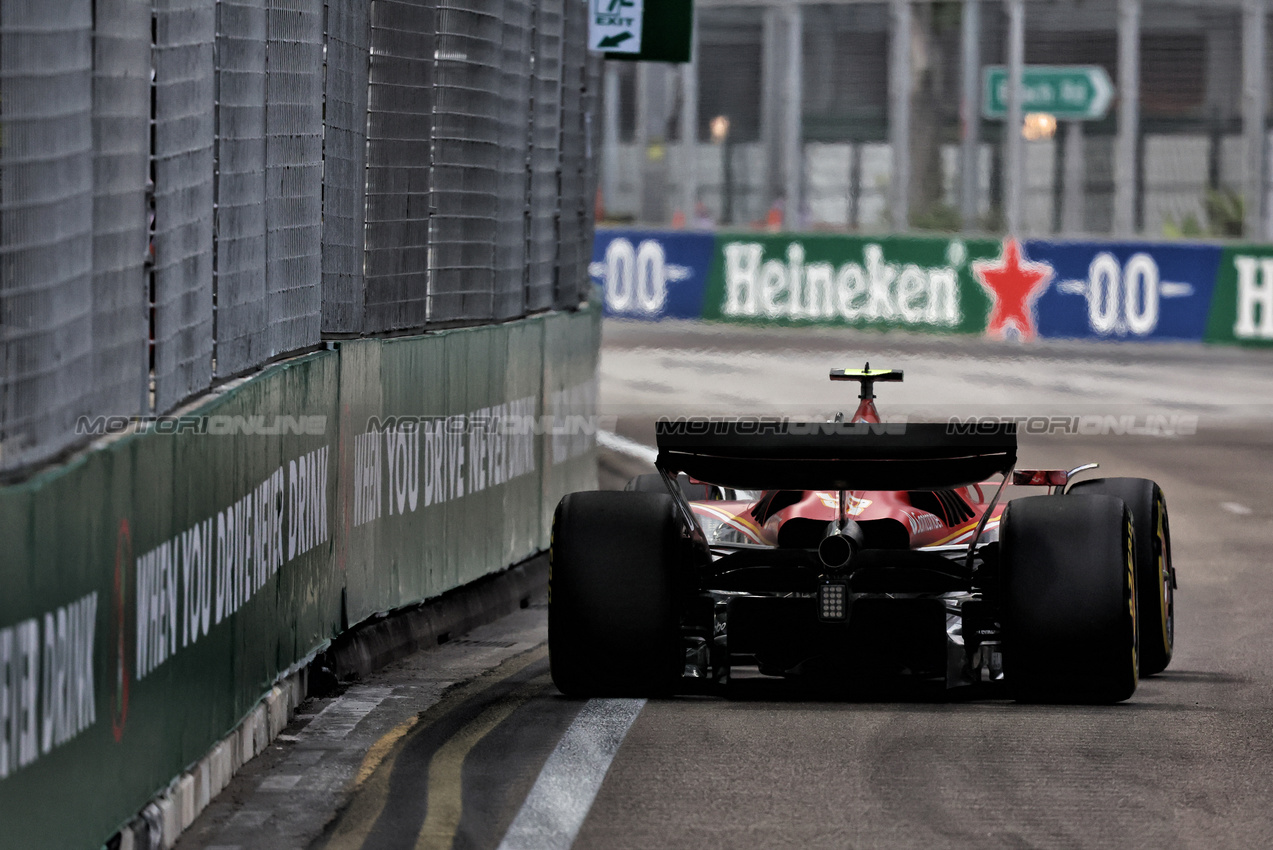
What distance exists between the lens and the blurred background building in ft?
112

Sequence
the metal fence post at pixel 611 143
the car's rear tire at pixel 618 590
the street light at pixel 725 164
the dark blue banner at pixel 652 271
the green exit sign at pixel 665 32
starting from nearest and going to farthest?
1. the car's rear tire at pixel 618 590
2. the green exit sign at pixel 665 32
3. the dark blue banner at pixel 652 271
4. the street light at pixel 725 164
5. the metal fence post at pixel 611 143

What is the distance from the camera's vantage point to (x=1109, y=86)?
35.4m

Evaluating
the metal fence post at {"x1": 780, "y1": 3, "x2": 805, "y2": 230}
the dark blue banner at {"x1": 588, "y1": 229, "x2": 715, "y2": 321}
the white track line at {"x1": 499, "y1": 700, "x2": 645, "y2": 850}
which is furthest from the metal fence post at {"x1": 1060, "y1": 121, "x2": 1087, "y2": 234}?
the white track line at {"x1": 499, "y1": 700, "x2": 645, "y2": 850}

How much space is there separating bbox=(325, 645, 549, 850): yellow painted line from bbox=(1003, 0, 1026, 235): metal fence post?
84.2ft

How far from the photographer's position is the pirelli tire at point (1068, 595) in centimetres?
859

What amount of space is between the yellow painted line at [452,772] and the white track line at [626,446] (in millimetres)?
9754

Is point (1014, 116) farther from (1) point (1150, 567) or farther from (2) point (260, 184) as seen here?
(2) point (260, 184)

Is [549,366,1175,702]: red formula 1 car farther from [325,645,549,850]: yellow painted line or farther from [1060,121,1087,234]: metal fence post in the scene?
[1060,121,1087,234]: metal fence post

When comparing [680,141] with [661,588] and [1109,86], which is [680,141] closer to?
[1109,86]

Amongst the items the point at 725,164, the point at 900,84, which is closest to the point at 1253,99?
the point at 900,84

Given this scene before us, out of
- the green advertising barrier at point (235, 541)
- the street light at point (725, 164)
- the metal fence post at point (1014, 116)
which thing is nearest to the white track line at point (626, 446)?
the green advertising barrier at point (235, 541)

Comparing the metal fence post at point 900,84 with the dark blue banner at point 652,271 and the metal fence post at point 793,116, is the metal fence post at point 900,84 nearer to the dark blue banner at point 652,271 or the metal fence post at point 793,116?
the metal fence post at point 793,116

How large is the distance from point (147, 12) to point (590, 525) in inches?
110

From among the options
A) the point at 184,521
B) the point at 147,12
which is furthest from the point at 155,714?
the point at 147,12
